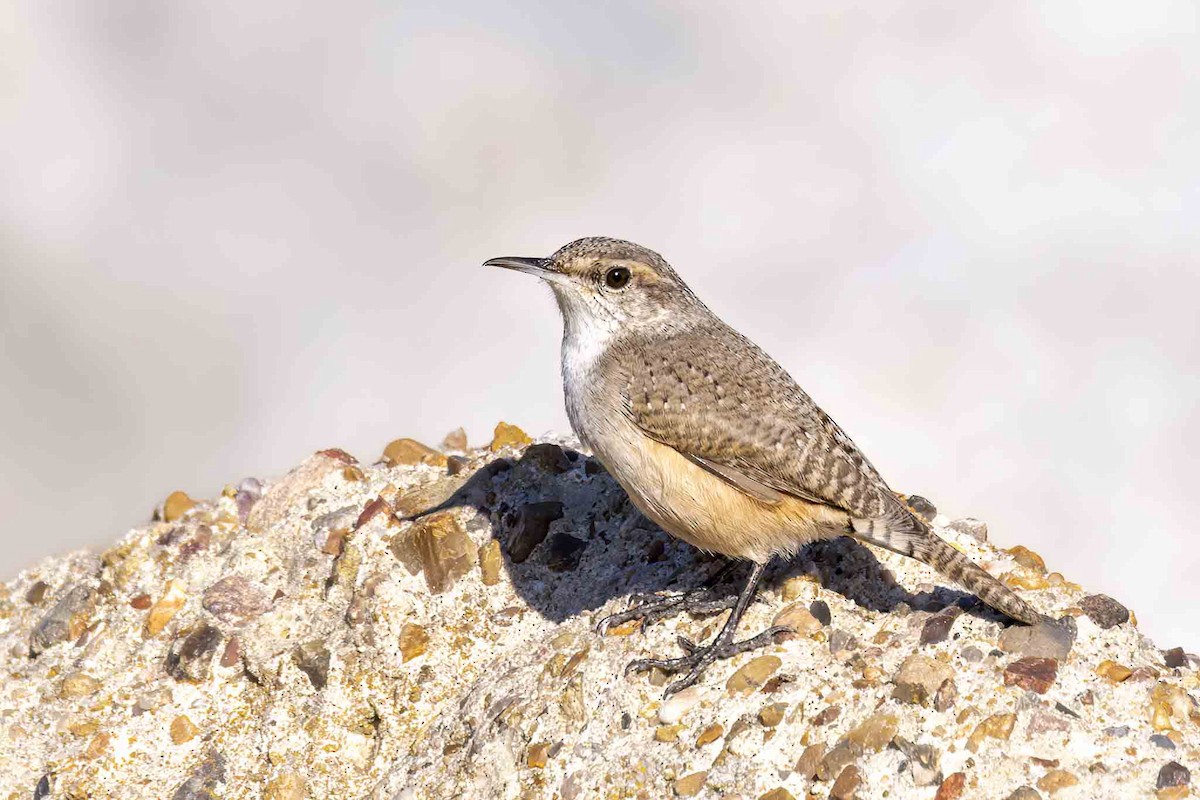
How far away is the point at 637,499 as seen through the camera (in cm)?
506

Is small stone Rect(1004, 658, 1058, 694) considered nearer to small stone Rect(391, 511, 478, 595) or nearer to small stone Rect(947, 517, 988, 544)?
small stone Rect(947, 517, 988, 544)

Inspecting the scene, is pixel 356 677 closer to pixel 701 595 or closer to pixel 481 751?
pixel 481 751

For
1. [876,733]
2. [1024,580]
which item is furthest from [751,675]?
[1024,580]

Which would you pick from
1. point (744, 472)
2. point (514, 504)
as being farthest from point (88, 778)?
point (744, 472)

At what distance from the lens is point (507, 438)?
6.48m

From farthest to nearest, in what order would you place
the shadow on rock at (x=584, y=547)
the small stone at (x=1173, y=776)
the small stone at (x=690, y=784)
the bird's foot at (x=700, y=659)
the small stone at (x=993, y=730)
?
the shadow on rock at (x=584, y=547) → the bird's foot at (x=700, y=659) → the small stone at (x=690, y=784) → the small stone at (x=993, y=730) → the small stone at (x=1173, y=776)

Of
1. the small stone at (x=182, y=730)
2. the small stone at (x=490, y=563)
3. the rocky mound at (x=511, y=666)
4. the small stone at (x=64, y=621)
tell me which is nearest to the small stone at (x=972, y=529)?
the rocky mound at (x=511, y=666)

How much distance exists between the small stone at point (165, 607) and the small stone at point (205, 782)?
80 centimetres

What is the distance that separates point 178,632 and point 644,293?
9.16 feet

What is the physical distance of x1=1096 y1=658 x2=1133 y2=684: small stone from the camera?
434cm

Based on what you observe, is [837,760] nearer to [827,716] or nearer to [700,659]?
[827,716]

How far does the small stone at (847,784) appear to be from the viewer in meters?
4.11

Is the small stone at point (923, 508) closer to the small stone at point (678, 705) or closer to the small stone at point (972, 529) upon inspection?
the small stone at point (972, 529)

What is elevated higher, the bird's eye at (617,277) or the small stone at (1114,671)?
the bird's eye at (617,277)
